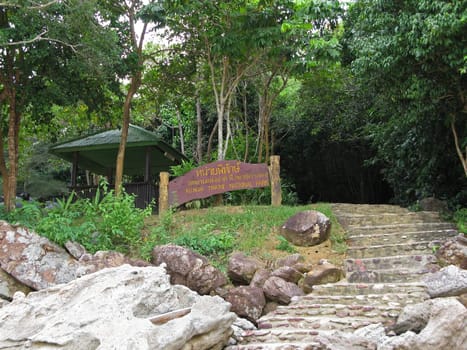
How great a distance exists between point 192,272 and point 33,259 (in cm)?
254

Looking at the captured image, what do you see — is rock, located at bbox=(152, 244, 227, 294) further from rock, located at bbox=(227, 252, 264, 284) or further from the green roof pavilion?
the green roof pavilion

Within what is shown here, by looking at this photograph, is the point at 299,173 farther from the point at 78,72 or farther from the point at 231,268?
the point at 231,268

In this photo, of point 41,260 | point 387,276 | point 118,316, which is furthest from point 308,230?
point 118,316

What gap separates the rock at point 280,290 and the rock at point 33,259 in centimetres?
290

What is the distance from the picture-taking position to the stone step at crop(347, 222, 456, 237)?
9.02 metres

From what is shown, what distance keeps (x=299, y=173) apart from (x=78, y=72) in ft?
34.2

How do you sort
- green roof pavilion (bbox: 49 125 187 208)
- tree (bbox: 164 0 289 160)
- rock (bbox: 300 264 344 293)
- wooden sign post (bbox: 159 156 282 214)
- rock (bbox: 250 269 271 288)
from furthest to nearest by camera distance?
green roof pavilion (bbox: 49 125 187 208)
tree (bbox: 164 0 289 160)
wooden sign post (bbox: 159 156 282 214)
rock (bbox: 250 269 271 288)
rock (bbox: 300 264 344 293)

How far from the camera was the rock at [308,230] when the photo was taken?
8586mm

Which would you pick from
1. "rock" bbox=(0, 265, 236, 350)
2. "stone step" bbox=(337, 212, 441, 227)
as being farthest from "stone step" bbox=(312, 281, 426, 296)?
"stone step" bbox=(337, 212, 441, 227)

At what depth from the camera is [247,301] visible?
21.6ft

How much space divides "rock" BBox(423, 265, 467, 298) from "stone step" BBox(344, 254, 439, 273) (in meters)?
1.15

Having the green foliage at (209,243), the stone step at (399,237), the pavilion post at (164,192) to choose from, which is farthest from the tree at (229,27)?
the stone step at (399,237)

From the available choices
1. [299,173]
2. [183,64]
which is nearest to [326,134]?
[299,173]

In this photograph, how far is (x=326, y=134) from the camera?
17.8 metres
